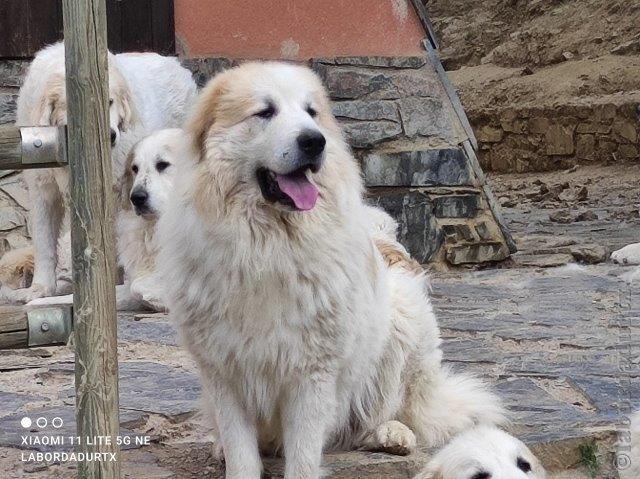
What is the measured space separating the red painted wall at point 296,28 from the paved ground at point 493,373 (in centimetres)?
170

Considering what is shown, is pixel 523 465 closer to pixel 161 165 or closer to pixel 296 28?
pixel 161 165

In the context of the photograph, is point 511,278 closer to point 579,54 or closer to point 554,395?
point 554,395

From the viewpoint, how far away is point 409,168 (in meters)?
7.41

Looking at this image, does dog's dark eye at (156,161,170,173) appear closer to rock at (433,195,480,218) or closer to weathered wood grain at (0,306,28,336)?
rock at (433,195,480,218)

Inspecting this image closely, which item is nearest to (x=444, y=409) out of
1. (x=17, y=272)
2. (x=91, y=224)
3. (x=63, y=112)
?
(x=91, y=224)

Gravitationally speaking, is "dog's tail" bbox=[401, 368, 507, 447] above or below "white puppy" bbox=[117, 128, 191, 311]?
below

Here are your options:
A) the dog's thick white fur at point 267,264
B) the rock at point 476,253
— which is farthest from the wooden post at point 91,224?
the rock at point 476,253

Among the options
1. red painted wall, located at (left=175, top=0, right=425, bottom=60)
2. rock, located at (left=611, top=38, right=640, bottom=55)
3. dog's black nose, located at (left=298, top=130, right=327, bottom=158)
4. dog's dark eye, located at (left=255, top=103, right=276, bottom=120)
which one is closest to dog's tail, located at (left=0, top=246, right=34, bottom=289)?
red painted wall, located at (left=175, top=0, right=425, bottom=60)

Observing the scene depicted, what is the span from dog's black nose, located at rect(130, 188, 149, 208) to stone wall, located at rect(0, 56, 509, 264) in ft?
7.02

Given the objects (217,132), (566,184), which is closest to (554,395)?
(217,132)

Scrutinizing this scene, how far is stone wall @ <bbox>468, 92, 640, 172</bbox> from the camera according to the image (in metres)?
12.4

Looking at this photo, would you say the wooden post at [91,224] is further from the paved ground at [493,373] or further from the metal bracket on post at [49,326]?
the paved ground at [493,373]

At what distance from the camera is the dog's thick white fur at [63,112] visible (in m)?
5.63

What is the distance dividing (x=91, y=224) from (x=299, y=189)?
2.22ft
